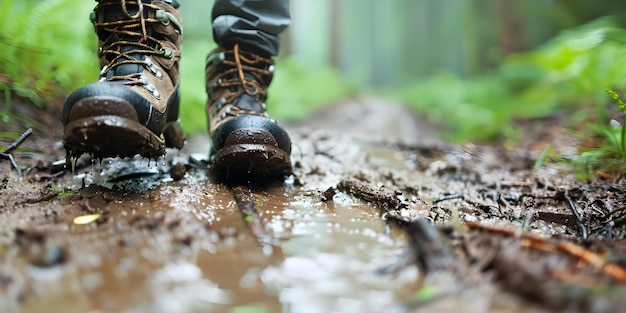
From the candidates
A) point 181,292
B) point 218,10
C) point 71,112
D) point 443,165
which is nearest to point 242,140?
point 71,112

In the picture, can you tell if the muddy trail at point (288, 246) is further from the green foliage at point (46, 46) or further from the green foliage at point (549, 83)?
the green foliage at point (549, 83)

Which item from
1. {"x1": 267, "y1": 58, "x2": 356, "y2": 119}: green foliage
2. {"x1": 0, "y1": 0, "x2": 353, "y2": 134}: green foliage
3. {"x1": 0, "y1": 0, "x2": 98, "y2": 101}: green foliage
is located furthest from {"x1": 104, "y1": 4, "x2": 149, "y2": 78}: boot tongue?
{"x1": 267, "y1": 58, "x2": 356, "y2": 119}: green foliage

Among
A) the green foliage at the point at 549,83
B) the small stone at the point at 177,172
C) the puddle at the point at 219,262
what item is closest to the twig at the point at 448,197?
the puddle at the point at 219,262

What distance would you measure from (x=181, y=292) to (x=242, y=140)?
82cm

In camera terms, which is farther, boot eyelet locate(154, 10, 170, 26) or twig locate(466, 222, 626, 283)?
boot eyelet locate(154, 10, 170, 26)

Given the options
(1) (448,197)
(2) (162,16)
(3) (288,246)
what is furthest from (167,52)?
(1) (448,197)

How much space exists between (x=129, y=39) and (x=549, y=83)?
6290mm

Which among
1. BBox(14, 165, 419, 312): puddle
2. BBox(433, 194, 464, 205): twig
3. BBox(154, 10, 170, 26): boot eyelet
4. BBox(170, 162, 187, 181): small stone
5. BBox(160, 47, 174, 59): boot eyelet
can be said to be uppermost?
BBox(154, 10, 170, 26): boot eyelet

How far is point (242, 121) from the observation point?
1672 mm

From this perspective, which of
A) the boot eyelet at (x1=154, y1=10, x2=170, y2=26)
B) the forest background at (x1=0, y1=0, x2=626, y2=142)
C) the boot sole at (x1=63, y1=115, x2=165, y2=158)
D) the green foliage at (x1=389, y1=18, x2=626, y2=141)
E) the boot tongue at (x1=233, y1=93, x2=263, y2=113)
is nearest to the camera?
the boot sole at (x1=63, y1=115, x2=165, y2=158)

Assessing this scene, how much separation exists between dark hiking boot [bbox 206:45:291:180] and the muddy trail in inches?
4.3

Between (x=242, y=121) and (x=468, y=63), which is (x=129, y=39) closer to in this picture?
(x=242, y=121)

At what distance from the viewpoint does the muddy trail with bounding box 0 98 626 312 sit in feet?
2.76

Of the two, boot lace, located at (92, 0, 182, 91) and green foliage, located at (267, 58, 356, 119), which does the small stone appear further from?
green foliage, located at (267, 58, 356, 119)
